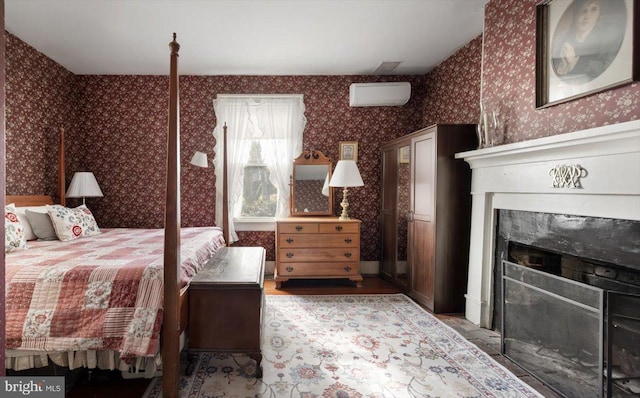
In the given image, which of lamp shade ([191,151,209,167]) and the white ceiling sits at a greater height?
the white ceiling

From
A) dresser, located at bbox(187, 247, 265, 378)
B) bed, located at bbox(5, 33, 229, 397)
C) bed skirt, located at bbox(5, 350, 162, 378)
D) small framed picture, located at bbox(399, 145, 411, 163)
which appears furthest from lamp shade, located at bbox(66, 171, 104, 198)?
small framed picture, located at bbox(399, 145, 411, 163)

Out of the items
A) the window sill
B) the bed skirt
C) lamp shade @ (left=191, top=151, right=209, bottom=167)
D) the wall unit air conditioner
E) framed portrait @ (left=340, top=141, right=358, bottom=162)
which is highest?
the wall unit air conditioner

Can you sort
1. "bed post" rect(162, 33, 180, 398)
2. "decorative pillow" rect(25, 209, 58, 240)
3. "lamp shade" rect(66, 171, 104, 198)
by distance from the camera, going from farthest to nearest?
"lamp shade" rect(66, 171, 104, 198), "decorative pillow" rect(25, 209, 58, 240), "bed post" rect(162, 33, 180, 398)

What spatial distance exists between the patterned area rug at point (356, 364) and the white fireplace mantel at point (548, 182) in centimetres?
65

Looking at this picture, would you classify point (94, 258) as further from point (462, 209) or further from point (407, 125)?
point (407, 125)

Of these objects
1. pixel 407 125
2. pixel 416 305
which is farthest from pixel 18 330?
pixel 407 125

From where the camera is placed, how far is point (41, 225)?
2.81 m

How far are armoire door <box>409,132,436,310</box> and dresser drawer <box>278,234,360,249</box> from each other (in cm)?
73

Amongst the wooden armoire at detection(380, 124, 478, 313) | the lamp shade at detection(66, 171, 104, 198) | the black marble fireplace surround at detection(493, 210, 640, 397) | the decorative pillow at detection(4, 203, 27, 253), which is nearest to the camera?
the black marble fireplace surround at detection(493, 210, 640, 397)

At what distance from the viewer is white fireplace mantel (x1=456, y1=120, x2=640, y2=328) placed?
5.10ft

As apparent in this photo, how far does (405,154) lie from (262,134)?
6.12 feet

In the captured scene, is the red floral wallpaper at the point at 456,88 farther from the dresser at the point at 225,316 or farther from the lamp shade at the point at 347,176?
the dresser at the point at 225,316

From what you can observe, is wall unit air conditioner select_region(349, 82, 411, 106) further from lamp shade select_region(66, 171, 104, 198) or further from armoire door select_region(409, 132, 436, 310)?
lamp shade select_region(66, 171, 104, 198)

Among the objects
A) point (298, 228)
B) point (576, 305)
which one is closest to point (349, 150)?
point (298, 228)
